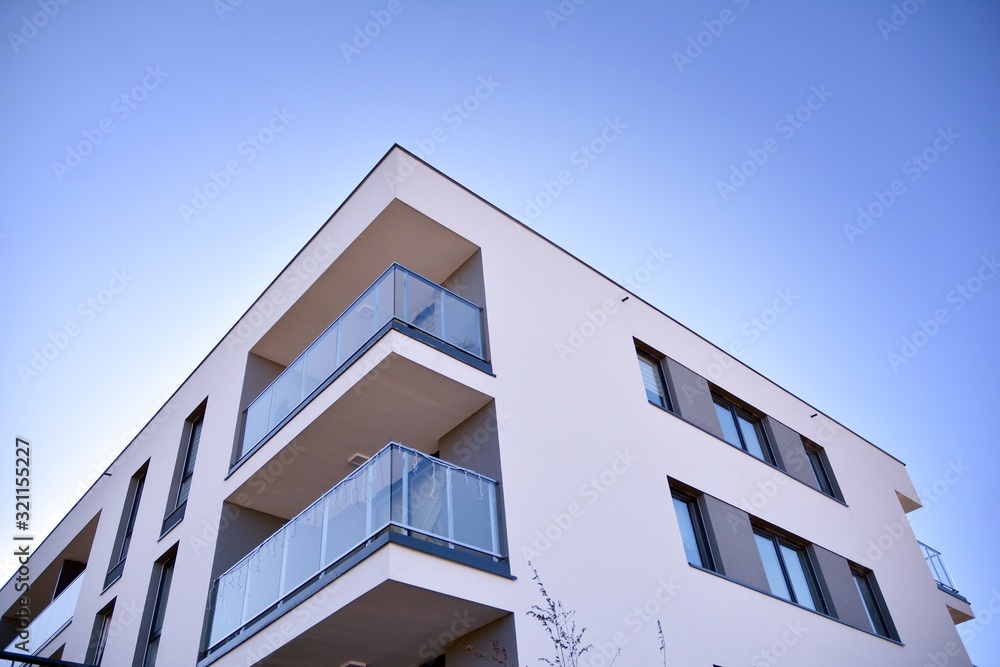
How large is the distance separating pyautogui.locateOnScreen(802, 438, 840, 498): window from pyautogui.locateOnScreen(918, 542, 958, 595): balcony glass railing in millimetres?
3332

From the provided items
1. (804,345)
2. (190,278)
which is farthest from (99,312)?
(804,345)

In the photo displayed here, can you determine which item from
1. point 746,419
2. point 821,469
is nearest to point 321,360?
point 746,419

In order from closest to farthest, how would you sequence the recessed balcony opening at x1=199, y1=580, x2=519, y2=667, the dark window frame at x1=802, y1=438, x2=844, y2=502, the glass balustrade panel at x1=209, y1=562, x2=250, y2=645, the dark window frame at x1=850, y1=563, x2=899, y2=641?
1. the recessed balcony opening at x1=199, y1=580, x2=519, y2=667
2. the glass balustrade panel at x1=209, y1=562, x2=250, y2=645
3. the dark window frame at x1=850, y1=563, x2=899, y2=641
4. the dark window frame at x1=802, y1=438, x2=844, y2=502

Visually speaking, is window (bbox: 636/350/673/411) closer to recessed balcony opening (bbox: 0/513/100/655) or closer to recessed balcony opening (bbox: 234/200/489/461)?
recessed balcony opening (bbox: 234/200/489/461)

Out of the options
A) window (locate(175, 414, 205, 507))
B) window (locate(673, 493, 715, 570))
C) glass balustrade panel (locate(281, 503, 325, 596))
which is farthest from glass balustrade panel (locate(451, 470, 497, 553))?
window (locate(175, 414, 205, 507))

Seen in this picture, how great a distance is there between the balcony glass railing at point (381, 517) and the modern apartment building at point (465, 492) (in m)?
0.03

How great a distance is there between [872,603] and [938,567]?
4342 millimetres

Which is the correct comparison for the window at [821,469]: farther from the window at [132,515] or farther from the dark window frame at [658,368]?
the window at [132,515]

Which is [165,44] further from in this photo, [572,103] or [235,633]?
[235,633]

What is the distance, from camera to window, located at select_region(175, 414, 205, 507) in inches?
477

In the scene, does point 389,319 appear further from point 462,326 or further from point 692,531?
point 692,531

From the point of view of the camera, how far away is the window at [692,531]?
10234 mm

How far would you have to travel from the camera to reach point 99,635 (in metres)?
12.3

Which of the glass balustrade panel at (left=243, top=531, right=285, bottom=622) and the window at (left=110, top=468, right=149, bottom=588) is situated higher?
the window at (left=110, top=468, right=149, bottom=588)
